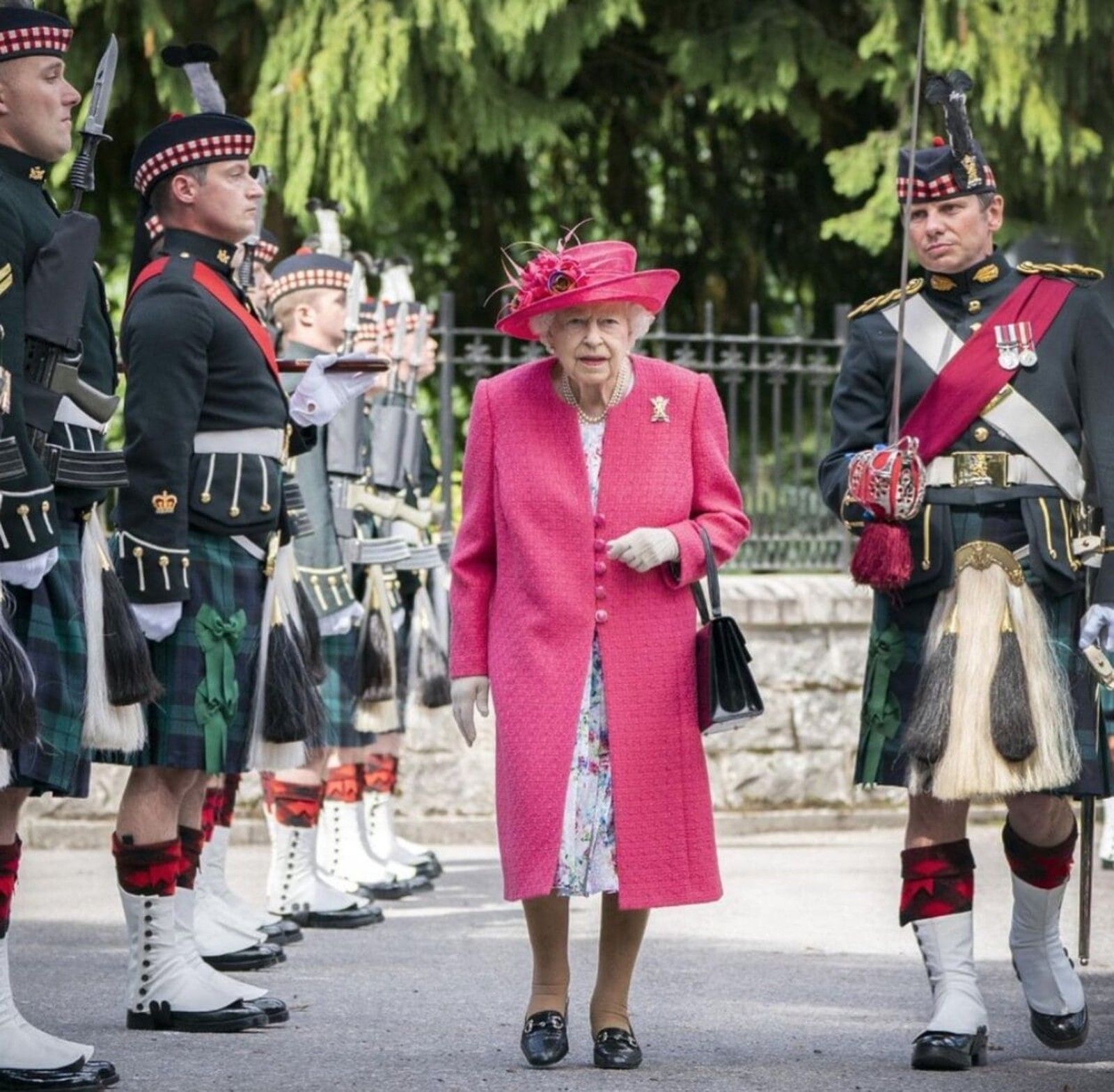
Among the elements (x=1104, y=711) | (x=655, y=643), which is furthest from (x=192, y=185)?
(x=1104, y=711)

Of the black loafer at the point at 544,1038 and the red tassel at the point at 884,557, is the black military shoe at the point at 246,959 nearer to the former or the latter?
the black loafer at the point at 544,1038

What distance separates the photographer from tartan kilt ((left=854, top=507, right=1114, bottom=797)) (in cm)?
614

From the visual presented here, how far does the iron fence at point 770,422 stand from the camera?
41.7 ft

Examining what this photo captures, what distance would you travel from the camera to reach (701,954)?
805 cm

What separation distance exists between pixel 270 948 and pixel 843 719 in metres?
5.23

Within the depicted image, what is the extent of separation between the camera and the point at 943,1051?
580 centimetres

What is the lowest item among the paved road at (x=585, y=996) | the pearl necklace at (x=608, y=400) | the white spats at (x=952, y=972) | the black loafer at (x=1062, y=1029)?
the paved road at (x=585, y=996)

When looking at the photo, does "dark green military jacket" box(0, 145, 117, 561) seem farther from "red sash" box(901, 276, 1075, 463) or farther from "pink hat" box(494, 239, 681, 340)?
"red sash" box(901, 276, 1075, 463)

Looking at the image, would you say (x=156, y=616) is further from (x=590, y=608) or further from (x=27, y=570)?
(x=590, y=608)

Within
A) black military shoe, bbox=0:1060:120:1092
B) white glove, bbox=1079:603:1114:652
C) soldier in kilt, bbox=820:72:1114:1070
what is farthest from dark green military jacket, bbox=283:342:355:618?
black military shoe, bbox=0:1060:120:1092

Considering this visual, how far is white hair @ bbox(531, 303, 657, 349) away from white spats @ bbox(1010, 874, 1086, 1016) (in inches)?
64.0

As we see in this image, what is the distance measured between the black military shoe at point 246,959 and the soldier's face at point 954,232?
2.83 m

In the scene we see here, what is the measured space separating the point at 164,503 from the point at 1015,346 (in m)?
2.08

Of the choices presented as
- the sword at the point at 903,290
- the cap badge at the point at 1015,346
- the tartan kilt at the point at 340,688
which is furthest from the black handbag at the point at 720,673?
the tartan kilt at the point at 340,688
